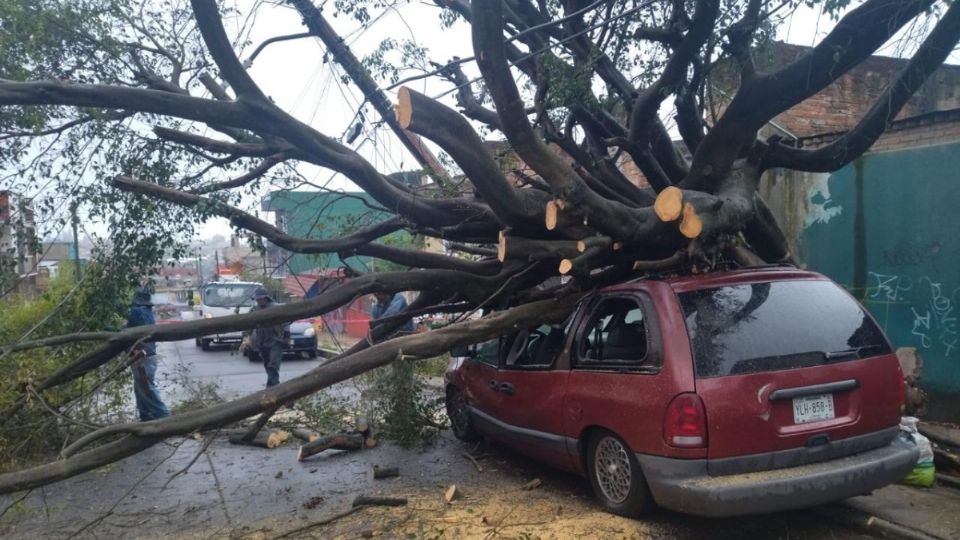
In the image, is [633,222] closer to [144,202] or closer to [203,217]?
[203,217]

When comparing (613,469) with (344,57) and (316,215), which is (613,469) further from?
(344,57)

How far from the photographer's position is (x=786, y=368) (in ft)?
14.2

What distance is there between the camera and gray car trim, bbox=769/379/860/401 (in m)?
4.23

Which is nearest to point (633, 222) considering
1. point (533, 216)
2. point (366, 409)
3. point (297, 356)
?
point (533, 216)

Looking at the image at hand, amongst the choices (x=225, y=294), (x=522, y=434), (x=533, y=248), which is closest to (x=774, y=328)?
(x=533, y=248)

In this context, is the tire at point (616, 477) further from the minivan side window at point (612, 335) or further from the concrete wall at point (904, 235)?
the concrete wall at point (904, 235)

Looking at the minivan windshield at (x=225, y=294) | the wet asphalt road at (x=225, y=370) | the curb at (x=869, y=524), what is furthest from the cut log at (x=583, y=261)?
the minivan windshield at (x=225, y=294)

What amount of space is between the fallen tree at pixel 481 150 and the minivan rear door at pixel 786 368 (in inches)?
34.2

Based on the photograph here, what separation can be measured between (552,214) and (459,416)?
2950 mm

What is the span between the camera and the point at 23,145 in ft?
23.1

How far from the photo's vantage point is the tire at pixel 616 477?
4.60 m

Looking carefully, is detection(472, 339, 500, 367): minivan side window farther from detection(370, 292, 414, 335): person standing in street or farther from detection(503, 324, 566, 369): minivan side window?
detection(370, 292, 414, 335): person standing in street

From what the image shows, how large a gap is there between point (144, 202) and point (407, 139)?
2.95m

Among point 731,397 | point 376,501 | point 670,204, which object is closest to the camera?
point 731,397
